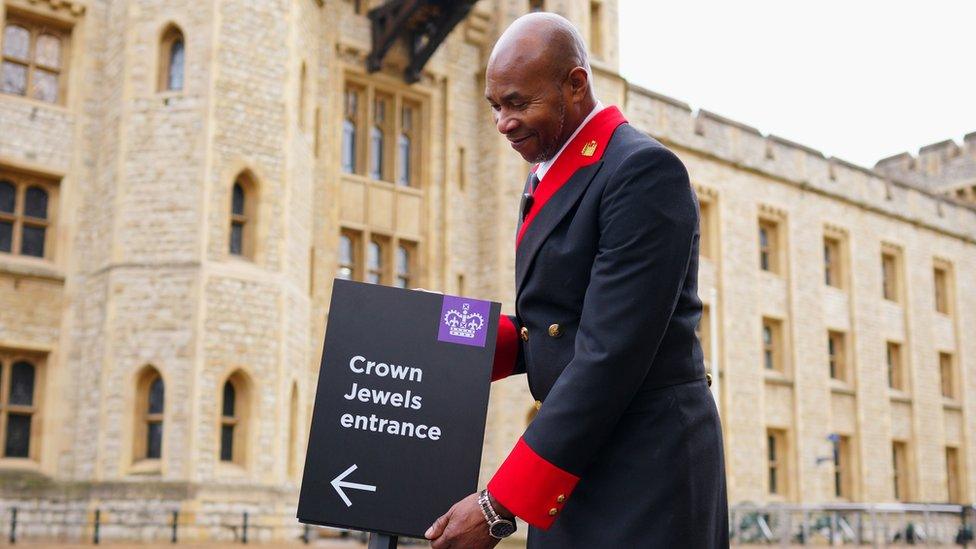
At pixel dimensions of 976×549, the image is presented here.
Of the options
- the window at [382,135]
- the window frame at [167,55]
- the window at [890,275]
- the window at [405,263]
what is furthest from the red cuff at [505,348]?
the window at [890,275]

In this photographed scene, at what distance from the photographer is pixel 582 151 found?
6.89 ft

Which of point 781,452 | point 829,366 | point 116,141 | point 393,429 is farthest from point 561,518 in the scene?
point 829,366

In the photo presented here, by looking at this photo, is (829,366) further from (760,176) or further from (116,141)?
(116,141)

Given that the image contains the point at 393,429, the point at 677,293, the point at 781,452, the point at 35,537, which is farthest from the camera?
the point at 781,452

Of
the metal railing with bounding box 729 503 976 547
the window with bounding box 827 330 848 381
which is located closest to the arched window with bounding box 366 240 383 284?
the metal railing with bounding box 729 503 976 547

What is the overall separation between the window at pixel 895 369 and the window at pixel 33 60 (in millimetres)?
21329

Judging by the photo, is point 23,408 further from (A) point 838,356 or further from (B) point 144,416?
(A) point 838,356

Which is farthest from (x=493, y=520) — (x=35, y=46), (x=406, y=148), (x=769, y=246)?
(x=769, y=246)

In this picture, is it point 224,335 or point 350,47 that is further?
point 350,47

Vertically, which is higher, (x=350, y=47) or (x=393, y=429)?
(x=350, y=47)

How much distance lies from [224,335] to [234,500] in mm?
2093

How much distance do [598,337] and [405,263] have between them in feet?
53.2

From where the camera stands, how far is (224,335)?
1338 centimetres

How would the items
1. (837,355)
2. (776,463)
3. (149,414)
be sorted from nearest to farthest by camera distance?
(149,414) → (776,463) → (837,355)
